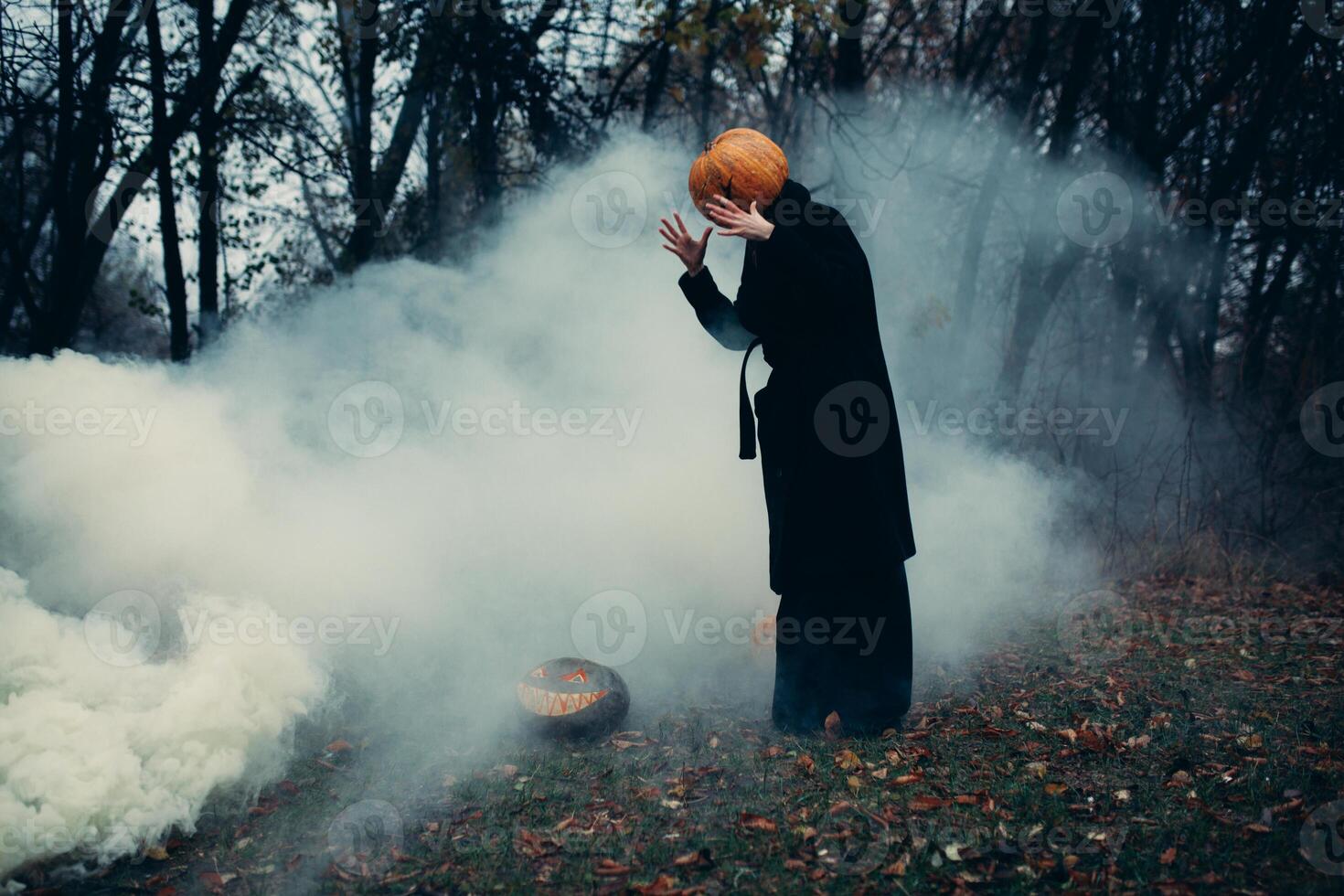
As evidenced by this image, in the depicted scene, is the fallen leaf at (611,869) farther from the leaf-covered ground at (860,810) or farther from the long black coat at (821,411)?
the long black coat at (821,411)

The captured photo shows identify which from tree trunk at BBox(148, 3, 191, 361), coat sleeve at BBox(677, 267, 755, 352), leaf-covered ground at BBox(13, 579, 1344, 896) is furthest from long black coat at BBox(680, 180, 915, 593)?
tree trunk at BBox(148, 3, 191, 361)

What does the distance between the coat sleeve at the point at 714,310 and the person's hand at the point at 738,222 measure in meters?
0.61

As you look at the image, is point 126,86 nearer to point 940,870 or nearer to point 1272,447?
point 940,870

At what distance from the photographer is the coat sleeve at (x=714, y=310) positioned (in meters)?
4.64

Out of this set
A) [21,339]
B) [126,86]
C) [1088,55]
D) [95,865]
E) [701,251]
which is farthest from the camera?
[21,339]

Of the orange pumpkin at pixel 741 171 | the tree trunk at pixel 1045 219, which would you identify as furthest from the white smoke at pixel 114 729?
the tree trunk at pixel 1045 219

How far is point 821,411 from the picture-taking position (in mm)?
4480

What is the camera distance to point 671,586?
255 inches

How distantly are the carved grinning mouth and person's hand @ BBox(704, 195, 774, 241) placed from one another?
244 centimetres

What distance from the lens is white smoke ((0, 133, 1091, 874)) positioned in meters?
4.05

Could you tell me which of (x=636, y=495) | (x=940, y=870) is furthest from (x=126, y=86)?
(x=940, y=870)

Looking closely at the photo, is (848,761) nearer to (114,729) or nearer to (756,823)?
(756,823)

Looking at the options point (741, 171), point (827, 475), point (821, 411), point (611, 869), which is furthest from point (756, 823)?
point (741, 171)

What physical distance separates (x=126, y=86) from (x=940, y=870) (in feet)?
31.0
